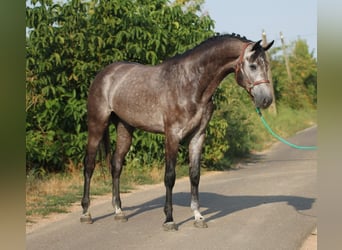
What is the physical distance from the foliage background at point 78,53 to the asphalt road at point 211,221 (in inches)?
96.9

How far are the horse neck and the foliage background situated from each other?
16.1 feet

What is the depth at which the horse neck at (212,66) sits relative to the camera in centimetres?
605

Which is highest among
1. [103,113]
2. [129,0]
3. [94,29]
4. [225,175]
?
[129,0]

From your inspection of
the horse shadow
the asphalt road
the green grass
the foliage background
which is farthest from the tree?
the horse shadow

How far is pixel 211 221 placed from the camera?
6641mm

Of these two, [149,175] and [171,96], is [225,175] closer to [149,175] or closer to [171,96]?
[149,175]

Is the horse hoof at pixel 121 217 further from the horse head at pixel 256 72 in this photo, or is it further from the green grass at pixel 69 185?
the horse head at pixel 256 72

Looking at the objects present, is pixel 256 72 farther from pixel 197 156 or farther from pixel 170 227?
pixel 170 227

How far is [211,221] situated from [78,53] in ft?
20.1

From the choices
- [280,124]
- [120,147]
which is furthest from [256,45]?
[280,124]

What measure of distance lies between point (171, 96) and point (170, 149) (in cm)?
68

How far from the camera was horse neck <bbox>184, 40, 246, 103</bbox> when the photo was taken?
605cm

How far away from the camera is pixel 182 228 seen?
245 inches
